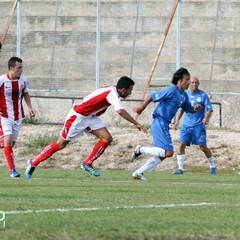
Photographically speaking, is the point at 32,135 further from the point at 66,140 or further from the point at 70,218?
the point at 70,218

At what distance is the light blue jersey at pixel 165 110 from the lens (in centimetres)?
1784

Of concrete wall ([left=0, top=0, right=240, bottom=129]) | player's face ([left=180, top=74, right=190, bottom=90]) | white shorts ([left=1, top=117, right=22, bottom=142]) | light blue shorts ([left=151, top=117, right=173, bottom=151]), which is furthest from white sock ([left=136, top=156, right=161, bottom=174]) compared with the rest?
concrete wall ([left=0, top=0, right=240, bottom=129])

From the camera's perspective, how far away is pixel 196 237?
324 inches

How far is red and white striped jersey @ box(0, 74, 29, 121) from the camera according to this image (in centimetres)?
1805

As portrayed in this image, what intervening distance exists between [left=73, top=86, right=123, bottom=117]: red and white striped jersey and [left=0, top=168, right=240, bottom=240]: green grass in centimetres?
282

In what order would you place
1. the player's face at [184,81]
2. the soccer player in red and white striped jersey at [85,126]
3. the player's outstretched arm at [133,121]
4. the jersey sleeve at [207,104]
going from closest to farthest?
the player's outstretched arm at [133,121]
the soccer player in red and white striped jersey at [85,126]
the player's face at [184,81]
the jersey sleeve at [207,104]

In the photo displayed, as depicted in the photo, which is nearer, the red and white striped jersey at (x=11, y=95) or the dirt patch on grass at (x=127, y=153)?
the red and white striped jersey at (x=11, y=95)

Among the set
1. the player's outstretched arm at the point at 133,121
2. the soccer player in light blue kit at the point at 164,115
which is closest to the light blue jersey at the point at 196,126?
the soccer player in light blue kit at the point at 164,115

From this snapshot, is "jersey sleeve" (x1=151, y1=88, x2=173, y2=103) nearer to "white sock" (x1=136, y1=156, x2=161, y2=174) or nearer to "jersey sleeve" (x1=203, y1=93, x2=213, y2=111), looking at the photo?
"white sock" (x1=136, y1=156, x2=161, y2=174)

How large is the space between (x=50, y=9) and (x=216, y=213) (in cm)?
2391

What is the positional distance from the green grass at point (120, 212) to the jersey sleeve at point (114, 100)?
8.68 ft

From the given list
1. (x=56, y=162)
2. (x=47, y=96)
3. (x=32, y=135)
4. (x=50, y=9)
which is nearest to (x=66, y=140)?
(x=56, y=162)

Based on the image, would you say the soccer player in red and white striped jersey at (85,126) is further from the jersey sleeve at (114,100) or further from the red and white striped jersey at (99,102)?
the jersey sleeve at (114,100)

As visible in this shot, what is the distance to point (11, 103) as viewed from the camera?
18.3 metres
